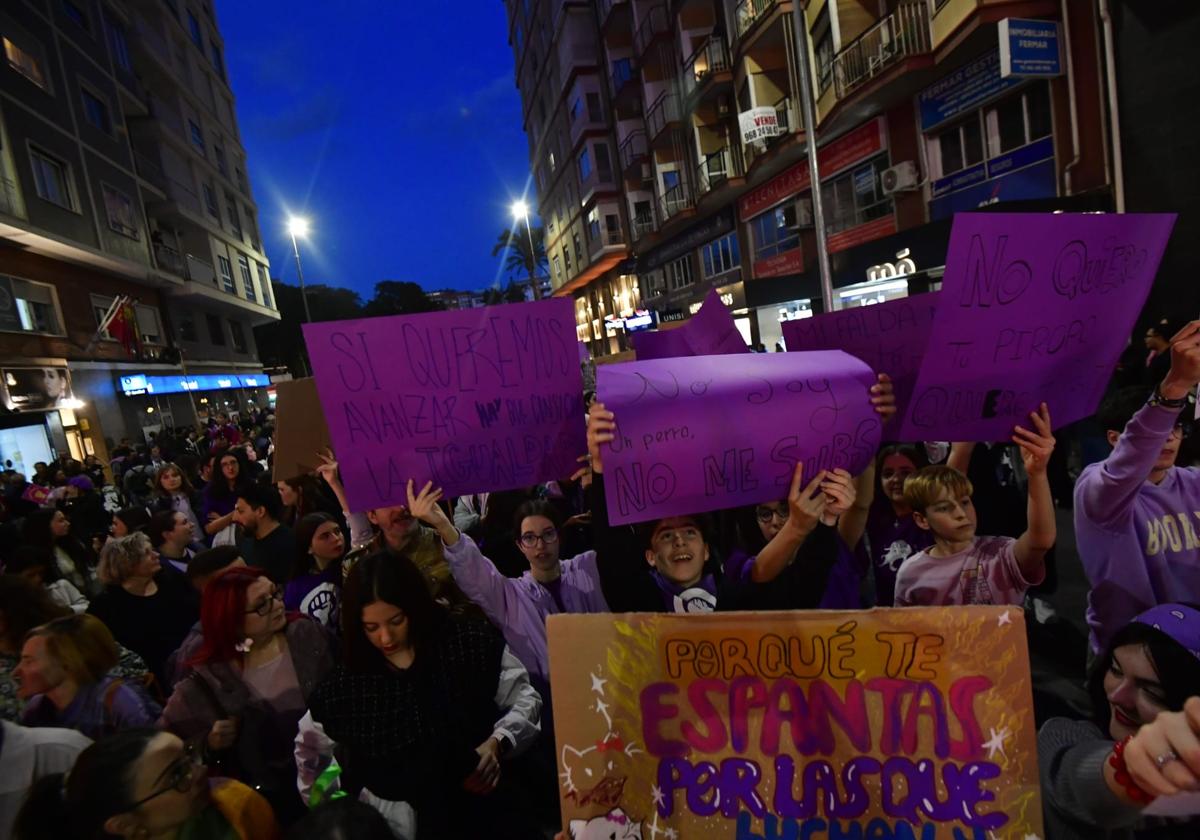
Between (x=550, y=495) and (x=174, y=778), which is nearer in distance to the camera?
(x=174, y=778)

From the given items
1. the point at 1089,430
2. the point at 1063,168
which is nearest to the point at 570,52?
the point at 1063,168

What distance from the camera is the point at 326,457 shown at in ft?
12.0

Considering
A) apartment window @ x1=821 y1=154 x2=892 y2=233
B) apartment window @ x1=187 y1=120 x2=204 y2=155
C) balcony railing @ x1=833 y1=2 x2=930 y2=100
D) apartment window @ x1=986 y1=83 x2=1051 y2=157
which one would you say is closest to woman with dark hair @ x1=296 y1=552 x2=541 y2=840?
apartment window @ x1=986 y1=83 x2=1051 y2=157

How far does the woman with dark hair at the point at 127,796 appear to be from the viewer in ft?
5.57

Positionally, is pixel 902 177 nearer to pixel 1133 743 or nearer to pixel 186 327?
pixel 1133 743

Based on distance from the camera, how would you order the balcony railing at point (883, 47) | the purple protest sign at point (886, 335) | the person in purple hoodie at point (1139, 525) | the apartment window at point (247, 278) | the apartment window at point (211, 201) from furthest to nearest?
1. the apartment window at point (247, 278)
2. the apartment window at point (211, 201)
3. the balcony railing at point (883, 47)
4. the purple protest sign at point (886, 335)
5. the person in purple hoodie at point (1139, 525)

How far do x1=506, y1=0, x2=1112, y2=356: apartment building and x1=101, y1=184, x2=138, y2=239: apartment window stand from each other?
20457 mm

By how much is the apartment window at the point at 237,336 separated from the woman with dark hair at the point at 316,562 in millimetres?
37768

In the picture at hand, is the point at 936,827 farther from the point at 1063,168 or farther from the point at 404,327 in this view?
the point at 1063,168

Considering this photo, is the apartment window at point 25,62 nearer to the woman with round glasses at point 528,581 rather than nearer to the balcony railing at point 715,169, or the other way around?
the balcony railing at point 715,169

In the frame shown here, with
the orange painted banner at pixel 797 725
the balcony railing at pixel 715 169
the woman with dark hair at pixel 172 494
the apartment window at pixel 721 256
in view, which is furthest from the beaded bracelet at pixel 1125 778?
the apartment window at pixel 721 256

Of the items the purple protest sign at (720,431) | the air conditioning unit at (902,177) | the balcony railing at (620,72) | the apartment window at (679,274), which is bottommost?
the purple protest sign at (720,431)

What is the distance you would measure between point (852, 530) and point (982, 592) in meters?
0.54

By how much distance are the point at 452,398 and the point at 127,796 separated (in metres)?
1.53
